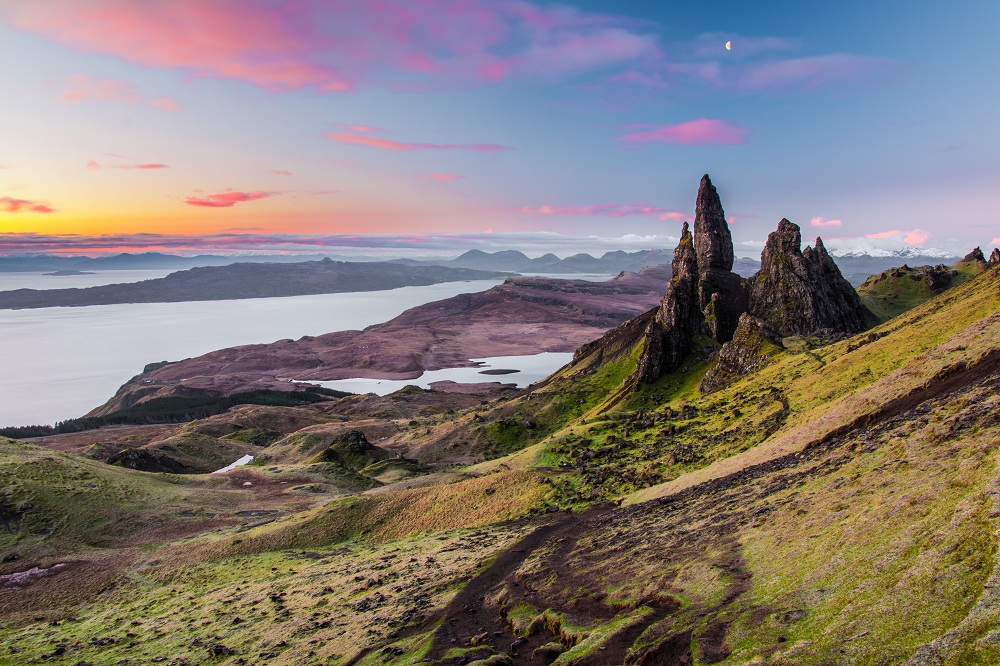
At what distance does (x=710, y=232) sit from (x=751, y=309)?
2316cm

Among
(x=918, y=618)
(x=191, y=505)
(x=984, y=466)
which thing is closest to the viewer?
(x=918, y=618)

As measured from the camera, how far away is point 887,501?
25.0 metres

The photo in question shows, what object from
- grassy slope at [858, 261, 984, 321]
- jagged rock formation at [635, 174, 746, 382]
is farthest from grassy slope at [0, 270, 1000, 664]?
grassy slope at [858, 261, 984, 321]

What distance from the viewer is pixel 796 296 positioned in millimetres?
95250

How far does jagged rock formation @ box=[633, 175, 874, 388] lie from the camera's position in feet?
283

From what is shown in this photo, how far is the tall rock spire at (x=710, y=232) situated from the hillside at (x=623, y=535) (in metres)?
23.4

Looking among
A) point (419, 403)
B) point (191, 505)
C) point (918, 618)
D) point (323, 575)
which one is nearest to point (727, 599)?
point (918, 618)

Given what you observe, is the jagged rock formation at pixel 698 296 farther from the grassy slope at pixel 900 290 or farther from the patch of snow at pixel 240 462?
the patch of snow at pixel 240 462

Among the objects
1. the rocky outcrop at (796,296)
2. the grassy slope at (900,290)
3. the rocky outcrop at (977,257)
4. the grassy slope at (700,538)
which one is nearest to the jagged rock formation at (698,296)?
the rocky outcrop at (796,296)

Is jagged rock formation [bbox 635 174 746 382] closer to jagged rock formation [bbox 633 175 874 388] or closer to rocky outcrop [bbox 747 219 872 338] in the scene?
jagged rock formation [bbox 633 175 874 388]

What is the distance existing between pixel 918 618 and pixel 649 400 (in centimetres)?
7385

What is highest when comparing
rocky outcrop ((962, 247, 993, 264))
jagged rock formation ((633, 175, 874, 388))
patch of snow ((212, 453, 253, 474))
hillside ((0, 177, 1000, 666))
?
rocky outcrop ((962, 247, 993, 264))

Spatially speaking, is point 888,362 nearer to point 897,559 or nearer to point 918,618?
point 897,559

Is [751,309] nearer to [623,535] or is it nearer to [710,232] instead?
[710,232]
